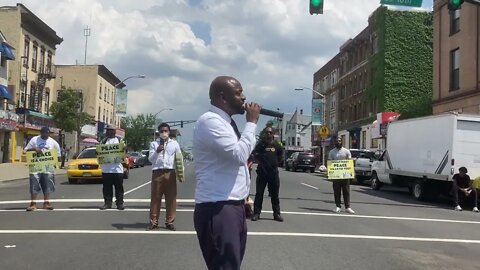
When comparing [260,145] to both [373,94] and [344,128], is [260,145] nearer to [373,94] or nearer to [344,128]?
[373,94]

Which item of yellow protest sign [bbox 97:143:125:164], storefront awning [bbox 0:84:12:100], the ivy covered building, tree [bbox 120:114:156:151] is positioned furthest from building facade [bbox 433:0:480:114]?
tree [bbox 120:114:156:151]

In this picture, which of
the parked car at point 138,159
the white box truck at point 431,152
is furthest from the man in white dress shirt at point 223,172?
the parked car at point 138,159

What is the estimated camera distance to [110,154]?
12.5 m

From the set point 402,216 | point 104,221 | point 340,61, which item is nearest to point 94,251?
point 104,221

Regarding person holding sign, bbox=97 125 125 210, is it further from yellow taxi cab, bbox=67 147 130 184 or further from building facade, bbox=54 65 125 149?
building facade, bbox=54 65 125 149

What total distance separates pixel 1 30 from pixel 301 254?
39.2 m

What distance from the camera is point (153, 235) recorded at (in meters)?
9.17

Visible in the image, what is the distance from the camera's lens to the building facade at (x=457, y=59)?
2923 centimetres

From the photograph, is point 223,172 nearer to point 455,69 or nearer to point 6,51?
point 455,69

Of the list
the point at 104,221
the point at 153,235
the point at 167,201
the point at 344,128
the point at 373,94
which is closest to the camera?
the point at 153,235

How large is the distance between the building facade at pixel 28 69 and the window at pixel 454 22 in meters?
30.1

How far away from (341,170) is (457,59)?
69.1 ft

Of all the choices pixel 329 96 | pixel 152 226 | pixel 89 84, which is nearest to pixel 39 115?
pixel 89 84

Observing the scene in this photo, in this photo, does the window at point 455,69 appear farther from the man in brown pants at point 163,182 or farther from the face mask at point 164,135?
the man in brown pants at point 163,182
